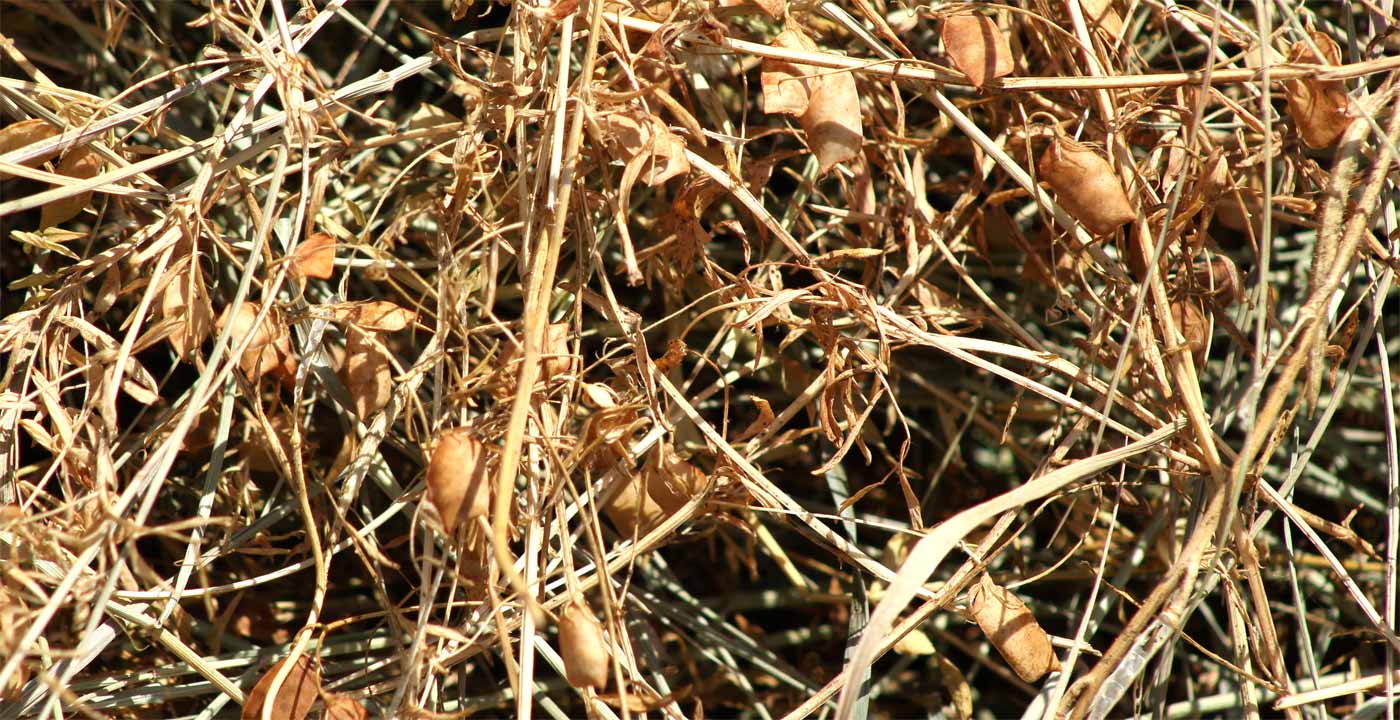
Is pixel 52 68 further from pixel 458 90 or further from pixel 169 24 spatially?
pixel 458 90

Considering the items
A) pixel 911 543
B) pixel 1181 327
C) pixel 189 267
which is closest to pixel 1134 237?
pixel 1181 327

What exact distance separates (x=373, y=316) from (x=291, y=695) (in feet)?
0.68

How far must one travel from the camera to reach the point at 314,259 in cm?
58

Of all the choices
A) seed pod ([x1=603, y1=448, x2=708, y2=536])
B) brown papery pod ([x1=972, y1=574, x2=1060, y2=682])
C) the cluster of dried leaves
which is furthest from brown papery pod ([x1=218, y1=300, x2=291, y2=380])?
brown papery pod ([x1=972, y1=574, x2=1060, y2=682])

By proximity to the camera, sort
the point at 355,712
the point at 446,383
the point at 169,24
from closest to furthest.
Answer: the point at 355,712 < the point at 446,383 < the point at 169,24

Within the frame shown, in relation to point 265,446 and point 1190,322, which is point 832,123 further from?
point 265,446

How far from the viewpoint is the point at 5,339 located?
59cm

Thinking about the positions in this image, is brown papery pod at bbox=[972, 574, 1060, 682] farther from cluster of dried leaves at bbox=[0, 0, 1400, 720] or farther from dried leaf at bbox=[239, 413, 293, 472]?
dried leaf at bbox=[239, 413, 293, 472]

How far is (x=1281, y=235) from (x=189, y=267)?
0.77m

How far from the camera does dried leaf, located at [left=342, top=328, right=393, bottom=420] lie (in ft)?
2.07

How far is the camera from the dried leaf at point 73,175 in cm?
62

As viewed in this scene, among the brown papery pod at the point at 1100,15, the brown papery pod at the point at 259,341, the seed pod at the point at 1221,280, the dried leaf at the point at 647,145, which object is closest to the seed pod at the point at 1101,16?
the brown papery pod at the point at 1100,15

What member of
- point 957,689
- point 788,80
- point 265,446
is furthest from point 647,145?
point 957,689

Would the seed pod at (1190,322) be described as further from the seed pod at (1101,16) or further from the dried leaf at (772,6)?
the dried leaf at (772,6)
